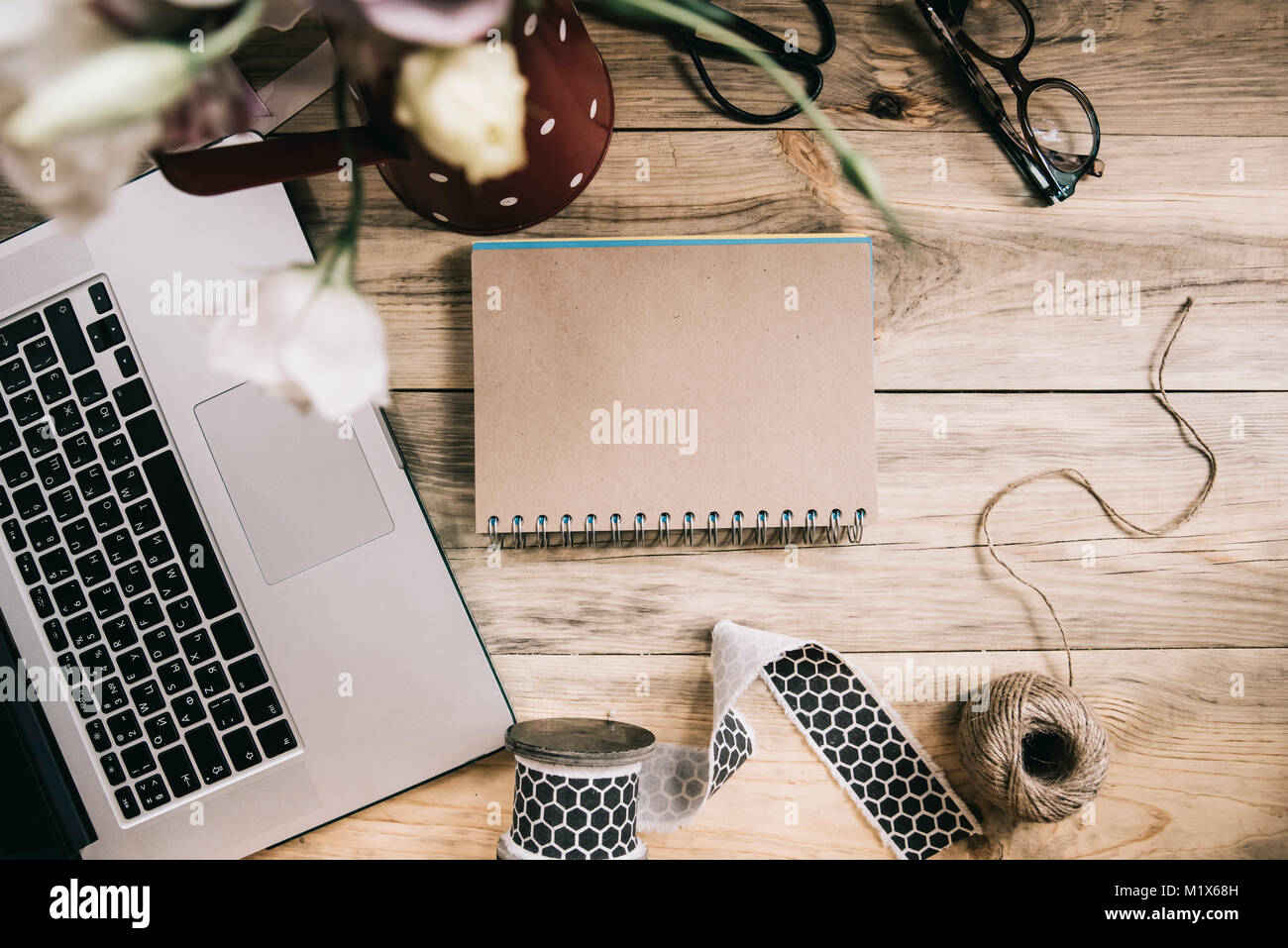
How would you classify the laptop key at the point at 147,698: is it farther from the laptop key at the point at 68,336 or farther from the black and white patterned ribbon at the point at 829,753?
the black and white patterned ribbon at the point at 829,753

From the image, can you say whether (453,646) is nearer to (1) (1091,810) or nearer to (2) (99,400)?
(2) (99,400)

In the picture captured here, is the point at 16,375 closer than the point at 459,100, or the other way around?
the point at 459,100

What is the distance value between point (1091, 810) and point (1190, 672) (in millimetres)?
151

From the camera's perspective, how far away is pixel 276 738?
64cm

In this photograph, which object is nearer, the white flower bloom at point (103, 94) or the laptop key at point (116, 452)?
the white flower bloom at point (103, 94)

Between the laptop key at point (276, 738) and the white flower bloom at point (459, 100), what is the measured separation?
49 cm

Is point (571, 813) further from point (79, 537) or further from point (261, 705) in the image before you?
point (79, 537)

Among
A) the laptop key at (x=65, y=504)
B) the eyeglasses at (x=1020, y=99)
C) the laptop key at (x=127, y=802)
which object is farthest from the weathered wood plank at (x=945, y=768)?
the eyeglasses at (x=1020, y=99)

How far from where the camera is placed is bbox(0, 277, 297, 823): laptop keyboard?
2.09 feet

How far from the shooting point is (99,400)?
0.64 metres

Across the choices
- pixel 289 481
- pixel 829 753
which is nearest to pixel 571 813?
pixel 829 753

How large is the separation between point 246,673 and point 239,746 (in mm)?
57

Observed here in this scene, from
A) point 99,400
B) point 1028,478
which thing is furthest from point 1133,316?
point 99,400

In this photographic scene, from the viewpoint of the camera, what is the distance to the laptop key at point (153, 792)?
0.63 m
